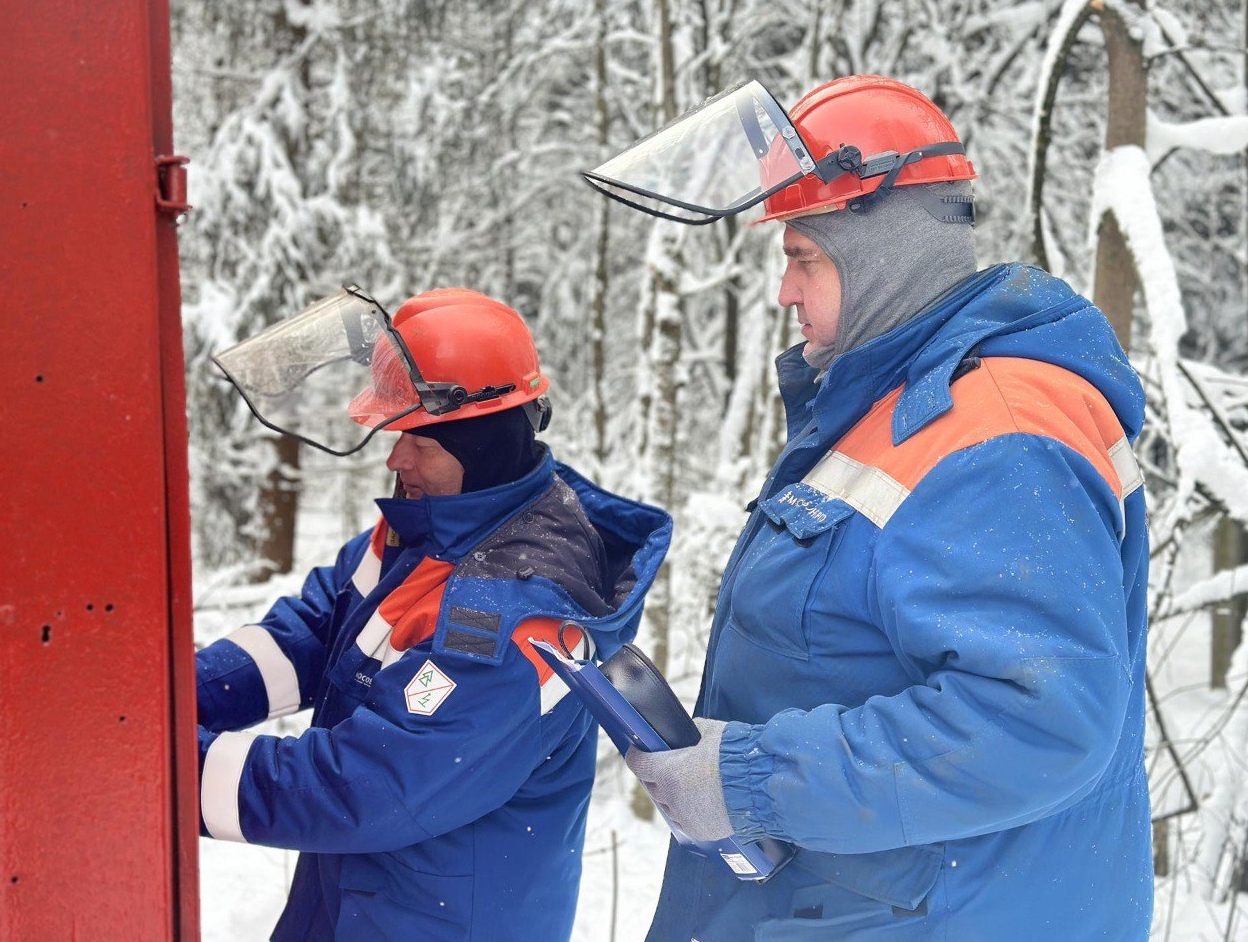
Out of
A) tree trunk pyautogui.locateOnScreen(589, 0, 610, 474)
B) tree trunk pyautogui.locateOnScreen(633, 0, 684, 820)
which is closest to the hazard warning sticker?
tree trunk pyautogui.locateOnScreen(633, 0, 684, 820)

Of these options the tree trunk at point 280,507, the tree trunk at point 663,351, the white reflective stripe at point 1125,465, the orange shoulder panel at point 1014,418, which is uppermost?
the orange shoulder panel at point 1014,418

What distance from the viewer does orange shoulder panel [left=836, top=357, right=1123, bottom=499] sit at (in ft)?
5.13

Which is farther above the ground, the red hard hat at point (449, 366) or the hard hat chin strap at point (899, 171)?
the hard hat chin strap at point (899, 171)

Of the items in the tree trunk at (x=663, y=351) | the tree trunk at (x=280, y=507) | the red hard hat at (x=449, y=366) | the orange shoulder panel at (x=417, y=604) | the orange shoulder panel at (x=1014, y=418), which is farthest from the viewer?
the tree trunk at (x=280, y=507)

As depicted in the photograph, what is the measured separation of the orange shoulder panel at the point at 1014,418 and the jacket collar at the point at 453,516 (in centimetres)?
87

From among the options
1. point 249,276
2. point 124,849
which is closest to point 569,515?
point 124,849

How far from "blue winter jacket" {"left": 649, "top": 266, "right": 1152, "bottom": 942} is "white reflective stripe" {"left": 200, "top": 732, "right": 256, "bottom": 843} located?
0.84 m

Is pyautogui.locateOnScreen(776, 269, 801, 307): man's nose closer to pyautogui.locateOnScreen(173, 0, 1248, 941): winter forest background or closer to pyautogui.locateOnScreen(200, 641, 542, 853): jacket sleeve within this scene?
pyautogui.locateOnScreen(200, 641, 542, 853): jacket sleeve

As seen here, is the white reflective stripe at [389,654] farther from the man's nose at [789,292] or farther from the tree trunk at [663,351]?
the tree trunk at [663,351]

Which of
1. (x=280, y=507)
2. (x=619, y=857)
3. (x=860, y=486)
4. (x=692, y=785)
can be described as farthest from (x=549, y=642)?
(x=280, y=507)

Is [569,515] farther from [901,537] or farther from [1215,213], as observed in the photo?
[1215,213]

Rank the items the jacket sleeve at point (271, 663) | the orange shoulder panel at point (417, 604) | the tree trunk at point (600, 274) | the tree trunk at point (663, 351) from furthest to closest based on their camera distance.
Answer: the tree trunk at point (600, 274) < the tree trunk at point (663, 351) < the jacket sleeve at point (271, 663) < the orange shoulder panel at point (417, 604)

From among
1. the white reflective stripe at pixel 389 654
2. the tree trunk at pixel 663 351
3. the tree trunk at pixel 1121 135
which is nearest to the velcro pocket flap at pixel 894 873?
the white reflective stripe at pixel 389 654

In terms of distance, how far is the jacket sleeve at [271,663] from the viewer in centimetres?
247
